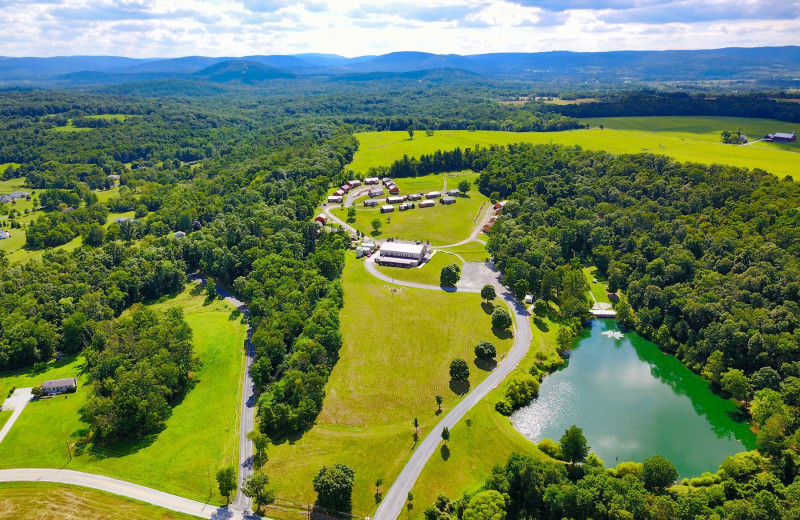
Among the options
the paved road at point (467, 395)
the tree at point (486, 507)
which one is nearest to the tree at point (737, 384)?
the paved road at point (467, 395)

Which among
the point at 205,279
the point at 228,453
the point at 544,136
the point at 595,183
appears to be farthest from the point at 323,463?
the point at 544,136

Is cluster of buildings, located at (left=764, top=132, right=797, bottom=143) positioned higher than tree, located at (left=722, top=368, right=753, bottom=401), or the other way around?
cluster of buildings, located at (left=764, top=132, right=797, bottom=143)

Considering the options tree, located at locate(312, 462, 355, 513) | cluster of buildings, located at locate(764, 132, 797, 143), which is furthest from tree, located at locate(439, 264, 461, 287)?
cluster of buildings, located at locate(764, 132, 797, 143)

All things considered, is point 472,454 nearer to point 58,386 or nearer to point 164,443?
point 164,443

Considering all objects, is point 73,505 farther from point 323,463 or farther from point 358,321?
point 358,321

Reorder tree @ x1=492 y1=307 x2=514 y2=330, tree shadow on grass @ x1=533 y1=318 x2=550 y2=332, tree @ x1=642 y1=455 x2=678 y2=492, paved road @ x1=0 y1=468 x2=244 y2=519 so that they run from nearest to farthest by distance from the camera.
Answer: paved road @ x1=0 y1=468 x2=244 y2=519 → tree @ x1=642 y1=455 x2=678 y2=492 → tree @ x1=492 y1=307 x2=514 y2=330 → tree shadow on grass @ x1=533 y1=318 x2=550 y2=332

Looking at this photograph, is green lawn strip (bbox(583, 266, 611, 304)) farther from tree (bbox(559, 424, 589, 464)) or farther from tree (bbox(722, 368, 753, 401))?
tree (bbox(559, 424, 589, 464))
